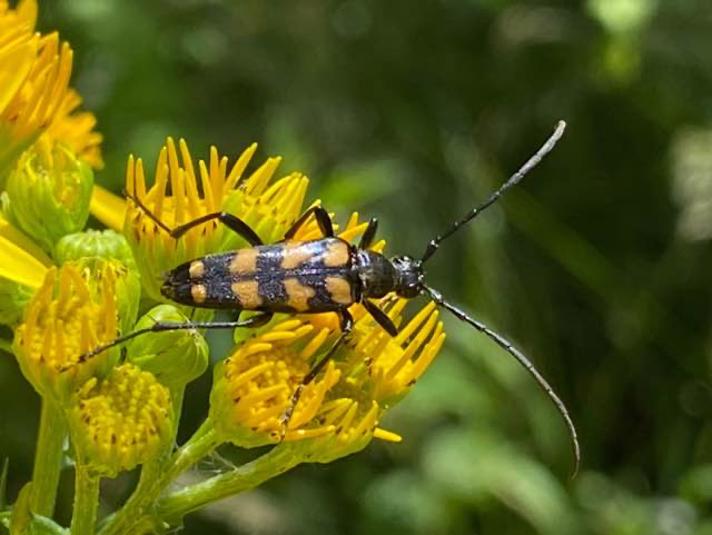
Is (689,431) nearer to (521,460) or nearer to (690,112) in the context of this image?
(521,460)

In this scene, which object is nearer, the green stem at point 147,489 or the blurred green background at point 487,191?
the green stem at point 147,489

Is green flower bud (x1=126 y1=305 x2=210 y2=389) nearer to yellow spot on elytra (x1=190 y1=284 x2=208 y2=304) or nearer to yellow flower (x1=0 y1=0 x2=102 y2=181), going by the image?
yellow spot on elytra (x1=190 y1=284 x2=208 y2=304)

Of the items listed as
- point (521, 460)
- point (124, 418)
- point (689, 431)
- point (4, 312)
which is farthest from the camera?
point (689, 431)

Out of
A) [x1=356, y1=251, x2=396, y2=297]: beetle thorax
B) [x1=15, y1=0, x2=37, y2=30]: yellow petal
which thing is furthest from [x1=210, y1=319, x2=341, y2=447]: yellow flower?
[x1=15, y1=0, x2=37, y2=30]: yellow petal

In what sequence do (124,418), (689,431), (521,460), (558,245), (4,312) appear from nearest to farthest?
(124,418) < (4,312) < (521,460) < (689,431) < (558,245)

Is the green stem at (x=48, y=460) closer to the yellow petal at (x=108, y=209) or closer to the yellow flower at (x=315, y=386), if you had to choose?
the yellow flower at (x=315, y=386)

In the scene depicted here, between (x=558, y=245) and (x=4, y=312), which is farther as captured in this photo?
(x=558, y=245)

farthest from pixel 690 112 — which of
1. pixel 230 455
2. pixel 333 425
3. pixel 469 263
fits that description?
pixel 333 425

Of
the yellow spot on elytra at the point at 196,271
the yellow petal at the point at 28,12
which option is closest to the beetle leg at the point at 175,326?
the yellow spot on elytra at the point at 196,271

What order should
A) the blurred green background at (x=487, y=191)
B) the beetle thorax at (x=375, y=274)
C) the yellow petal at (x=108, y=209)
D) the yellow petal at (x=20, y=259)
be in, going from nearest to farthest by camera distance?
the yellow petal at (x=20, y=259) → the beetle thorax at (x=375, y=274) → the yellow petal at (x=108, y=209) → the blurred green background at (x=487, y=191)
